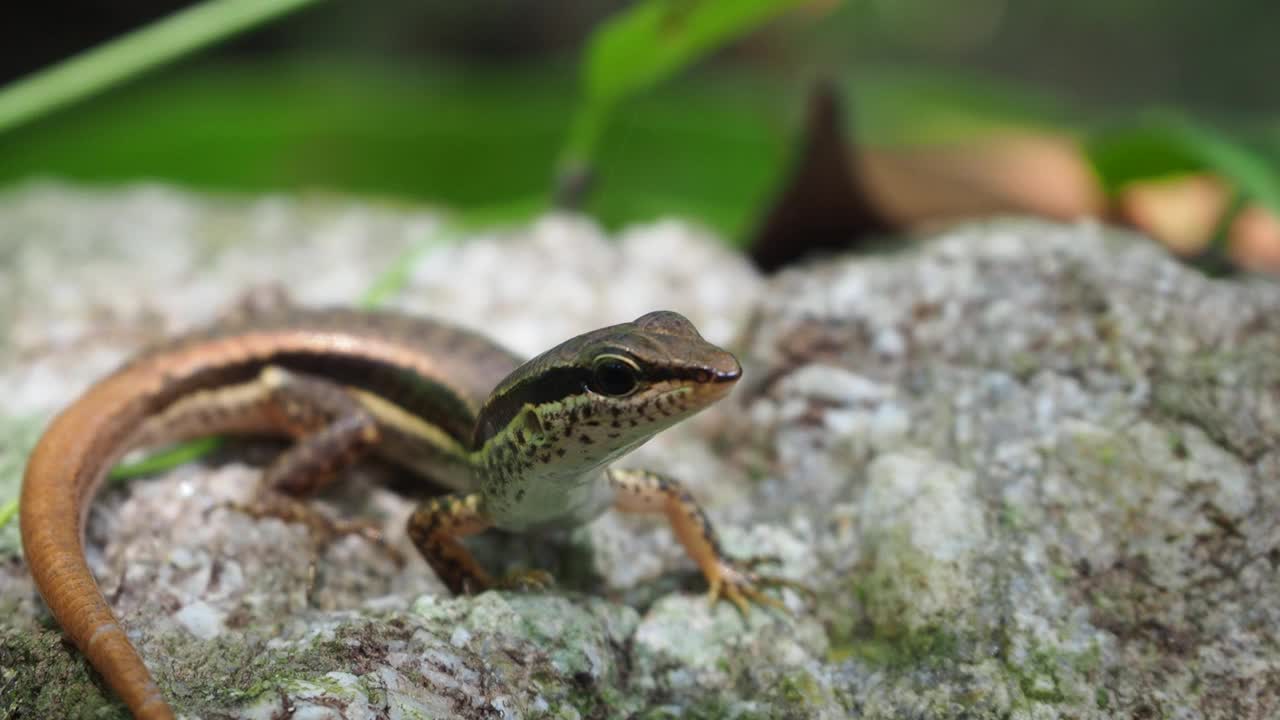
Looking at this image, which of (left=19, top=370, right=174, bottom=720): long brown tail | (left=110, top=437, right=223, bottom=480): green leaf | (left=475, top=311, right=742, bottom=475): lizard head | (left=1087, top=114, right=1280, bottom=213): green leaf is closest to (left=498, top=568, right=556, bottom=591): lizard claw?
(left=475, top=311, right=742, bottom=475): lizard head

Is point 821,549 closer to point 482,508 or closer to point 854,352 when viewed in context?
point 854,352

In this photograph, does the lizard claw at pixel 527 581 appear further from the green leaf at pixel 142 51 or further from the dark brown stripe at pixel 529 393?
the green leaf at pixel 142 51

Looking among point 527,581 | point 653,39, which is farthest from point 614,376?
point 653,39

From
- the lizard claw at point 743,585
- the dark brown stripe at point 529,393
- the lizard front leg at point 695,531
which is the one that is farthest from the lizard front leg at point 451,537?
the lizard claw at point 743,585

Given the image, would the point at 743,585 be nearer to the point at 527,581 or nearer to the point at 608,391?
the point at 527,581

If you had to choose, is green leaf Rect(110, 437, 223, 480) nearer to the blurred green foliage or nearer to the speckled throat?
the speckled throat

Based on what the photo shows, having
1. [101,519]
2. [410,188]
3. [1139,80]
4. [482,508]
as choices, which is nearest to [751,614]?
[482,508]

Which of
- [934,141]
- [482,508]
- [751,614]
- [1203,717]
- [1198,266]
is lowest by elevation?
[1203,717]
